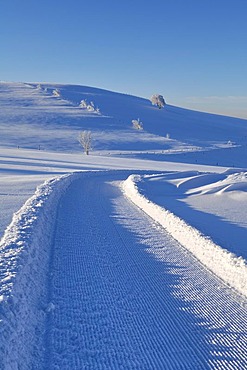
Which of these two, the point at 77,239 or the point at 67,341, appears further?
the point at 77,239

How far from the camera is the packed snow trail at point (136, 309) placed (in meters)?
6.10

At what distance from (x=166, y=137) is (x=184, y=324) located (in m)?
Result: 74.0

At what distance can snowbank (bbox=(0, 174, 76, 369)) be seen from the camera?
5.70 m

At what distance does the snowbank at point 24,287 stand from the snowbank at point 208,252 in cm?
349

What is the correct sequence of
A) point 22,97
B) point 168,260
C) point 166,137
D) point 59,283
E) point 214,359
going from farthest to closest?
point 22,97 → point 166,137 → point 168,260 → point 59,283 → point 214,359

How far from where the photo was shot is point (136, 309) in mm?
7602

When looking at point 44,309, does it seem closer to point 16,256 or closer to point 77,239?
point 16,256

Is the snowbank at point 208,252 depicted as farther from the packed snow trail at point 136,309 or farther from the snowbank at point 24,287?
the snowbank at point 24,287

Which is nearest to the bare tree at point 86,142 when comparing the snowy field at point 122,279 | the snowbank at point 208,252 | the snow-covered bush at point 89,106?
the snow-covered bush at point 89,106

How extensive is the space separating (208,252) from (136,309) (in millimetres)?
3428

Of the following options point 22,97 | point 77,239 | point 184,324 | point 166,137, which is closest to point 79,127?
point 166,137

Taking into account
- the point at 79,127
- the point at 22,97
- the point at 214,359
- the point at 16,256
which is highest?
the point at 22,97

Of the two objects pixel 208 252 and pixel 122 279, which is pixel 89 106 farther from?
pixel 122 279

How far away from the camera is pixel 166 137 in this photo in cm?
8006
